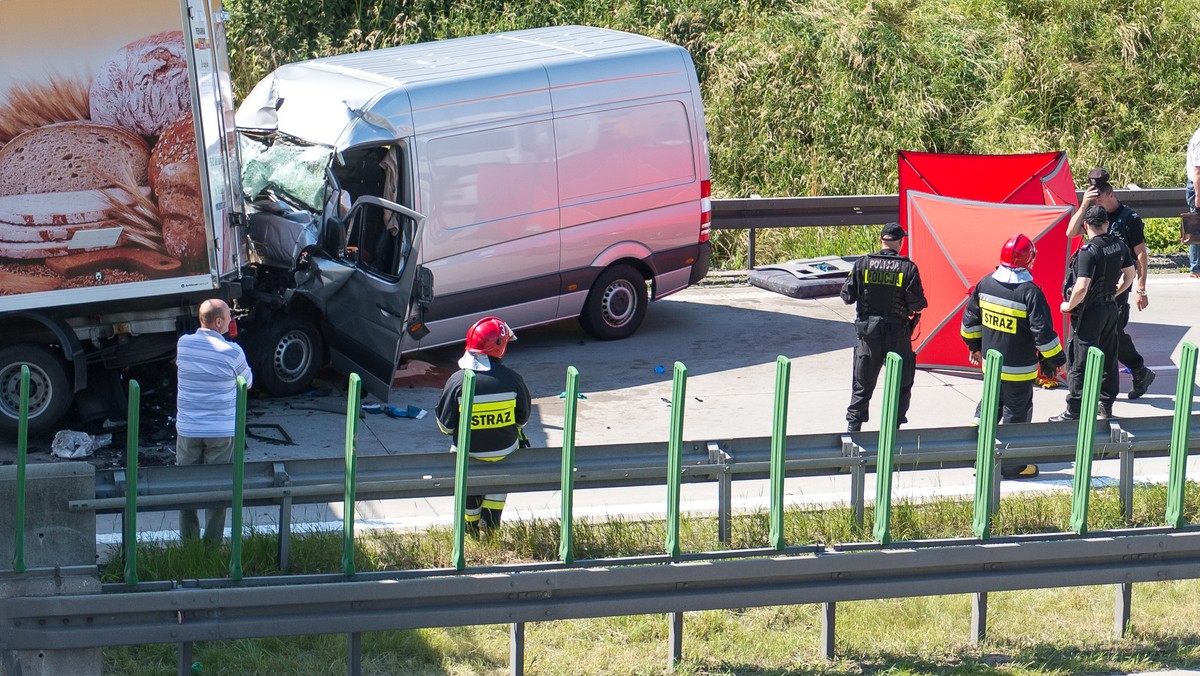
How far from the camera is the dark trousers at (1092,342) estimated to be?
962 cm

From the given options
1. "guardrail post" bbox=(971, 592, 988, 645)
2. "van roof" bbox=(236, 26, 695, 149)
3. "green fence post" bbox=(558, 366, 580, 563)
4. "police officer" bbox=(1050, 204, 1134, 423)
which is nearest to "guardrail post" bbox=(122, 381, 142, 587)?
"green fence post" bbox=(558, 366, 580, 563)

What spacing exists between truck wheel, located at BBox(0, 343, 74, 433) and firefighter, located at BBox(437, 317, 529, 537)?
3.87 m

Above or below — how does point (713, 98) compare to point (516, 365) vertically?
above

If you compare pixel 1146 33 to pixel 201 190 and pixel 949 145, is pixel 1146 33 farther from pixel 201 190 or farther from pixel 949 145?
pixel 201 190

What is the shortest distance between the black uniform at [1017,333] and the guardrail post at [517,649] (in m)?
4.24

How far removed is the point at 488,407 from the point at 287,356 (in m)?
4.28

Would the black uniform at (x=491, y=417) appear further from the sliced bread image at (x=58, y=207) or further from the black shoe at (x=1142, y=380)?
the black shoe at (x=1142, y=380)

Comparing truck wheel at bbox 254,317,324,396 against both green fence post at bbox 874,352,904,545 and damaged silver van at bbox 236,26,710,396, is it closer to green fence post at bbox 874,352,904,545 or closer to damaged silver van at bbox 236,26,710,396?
damaged silver van at bbox 236,26,710,396

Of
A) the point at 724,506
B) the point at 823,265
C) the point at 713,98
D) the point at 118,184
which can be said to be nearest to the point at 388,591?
the point at 724,506

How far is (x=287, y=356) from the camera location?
10484 millimetres

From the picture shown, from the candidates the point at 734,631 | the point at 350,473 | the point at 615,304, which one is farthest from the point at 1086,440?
the point at 615,304

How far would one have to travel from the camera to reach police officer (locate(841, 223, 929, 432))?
9.13m

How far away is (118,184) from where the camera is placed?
9.12 metres

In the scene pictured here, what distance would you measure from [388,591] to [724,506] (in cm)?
157
